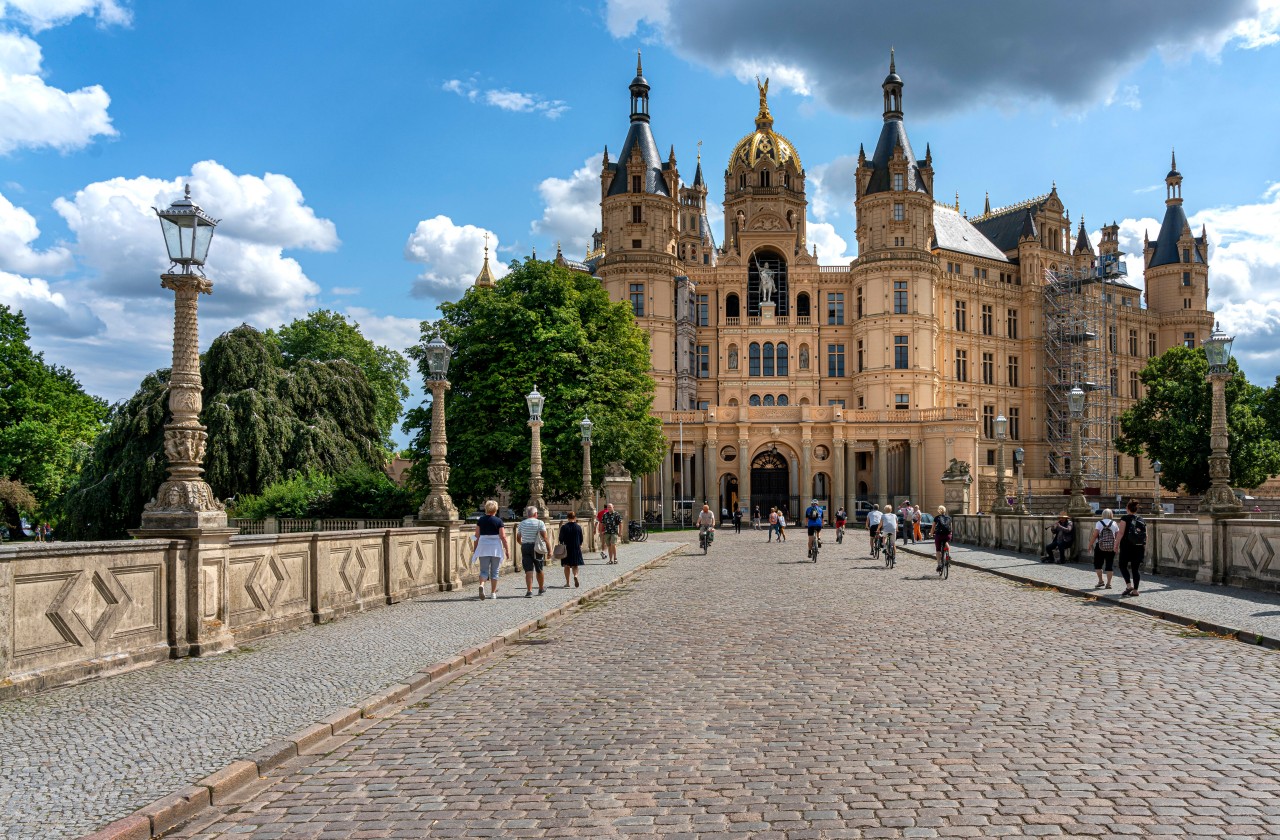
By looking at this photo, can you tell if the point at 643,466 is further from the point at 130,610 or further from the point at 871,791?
the point at 871,791

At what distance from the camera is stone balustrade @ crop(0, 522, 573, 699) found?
341 inches

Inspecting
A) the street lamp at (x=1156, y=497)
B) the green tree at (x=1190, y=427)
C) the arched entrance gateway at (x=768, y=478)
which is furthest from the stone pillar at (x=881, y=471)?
the street lamp at (x=1156, y=497)

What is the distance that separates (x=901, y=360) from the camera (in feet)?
237

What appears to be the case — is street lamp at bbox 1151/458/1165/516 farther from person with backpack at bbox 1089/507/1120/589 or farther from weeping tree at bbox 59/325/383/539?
weeping tree at bbox 59/325/383/539

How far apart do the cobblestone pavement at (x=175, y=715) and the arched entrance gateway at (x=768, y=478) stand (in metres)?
55.9

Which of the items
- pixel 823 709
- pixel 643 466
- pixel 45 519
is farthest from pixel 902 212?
pixel 823 709

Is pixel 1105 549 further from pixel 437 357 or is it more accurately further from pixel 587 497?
pixel 587 497

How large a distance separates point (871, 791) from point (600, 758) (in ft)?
5.90

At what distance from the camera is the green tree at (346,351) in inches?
2591

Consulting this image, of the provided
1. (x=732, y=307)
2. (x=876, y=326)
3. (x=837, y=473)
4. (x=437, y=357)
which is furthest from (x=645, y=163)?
(x=437, y=357)

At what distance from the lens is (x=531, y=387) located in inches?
1630

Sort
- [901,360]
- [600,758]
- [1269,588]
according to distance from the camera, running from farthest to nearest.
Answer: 1. [901,360]
2. [1269,588]
3. [600,758]

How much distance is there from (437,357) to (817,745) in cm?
1526

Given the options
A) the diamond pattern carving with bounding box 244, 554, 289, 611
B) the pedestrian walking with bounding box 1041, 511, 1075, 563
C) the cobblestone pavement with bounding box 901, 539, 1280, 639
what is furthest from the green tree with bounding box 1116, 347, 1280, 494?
the diamond pattern carving with bounding box 244, 554, 289, 611
